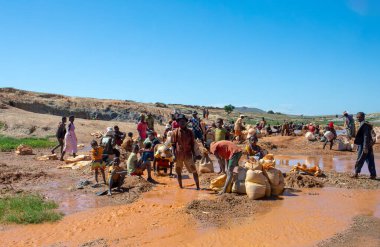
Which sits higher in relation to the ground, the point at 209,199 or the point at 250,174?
the point at 250,174

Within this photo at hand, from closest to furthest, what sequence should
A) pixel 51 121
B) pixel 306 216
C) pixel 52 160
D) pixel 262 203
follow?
pixel 306 216 < pixel 262 203 < pixel 52 160 < pixel 51 121

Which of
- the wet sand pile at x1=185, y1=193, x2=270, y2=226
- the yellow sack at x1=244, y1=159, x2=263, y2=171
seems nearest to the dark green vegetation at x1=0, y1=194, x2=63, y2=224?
the wet sand pile at x1=185, y1=193, x2=270, y2=226

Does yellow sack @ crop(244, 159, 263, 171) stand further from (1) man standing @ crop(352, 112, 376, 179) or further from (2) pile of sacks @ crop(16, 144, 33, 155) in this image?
(2) pile of sacks @ crop(16, 144, 33, 155)

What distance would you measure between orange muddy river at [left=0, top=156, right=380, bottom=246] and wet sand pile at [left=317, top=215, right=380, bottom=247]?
0.14 m

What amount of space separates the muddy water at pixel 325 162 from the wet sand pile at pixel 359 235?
5771mm

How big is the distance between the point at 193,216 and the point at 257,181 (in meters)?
1.74

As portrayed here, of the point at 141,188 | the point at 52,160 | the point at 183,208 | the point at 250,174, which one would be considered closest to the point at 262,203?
the point at 250,174

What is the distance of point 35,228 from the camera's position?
5863 mm

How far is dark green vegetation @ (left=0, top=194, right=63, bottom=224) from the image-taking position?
614 centimetres

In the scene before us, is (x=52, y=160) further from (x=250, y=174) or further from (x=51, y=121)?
(x=51, y=121)

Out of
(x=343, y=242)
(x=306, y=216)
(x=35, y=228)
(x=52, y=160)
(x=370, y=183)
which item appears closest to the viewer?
(x=343, y=242)

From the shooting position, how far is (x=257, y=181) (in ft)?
24.2

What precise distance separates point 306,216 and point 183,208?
6.64 ft

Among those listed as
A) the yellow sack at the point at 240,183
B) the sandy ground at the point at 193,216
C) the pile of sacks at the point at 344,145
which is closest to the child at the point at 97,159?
the sandy ground at the point at 193,216
